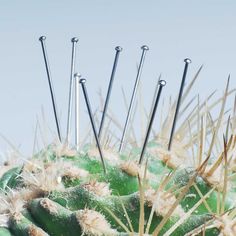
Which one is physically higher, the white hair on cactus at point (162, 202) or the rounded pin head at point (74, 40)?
the rounded pin head at point (74, 40)

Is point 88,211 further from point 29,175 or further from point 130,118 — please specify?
point 130,118

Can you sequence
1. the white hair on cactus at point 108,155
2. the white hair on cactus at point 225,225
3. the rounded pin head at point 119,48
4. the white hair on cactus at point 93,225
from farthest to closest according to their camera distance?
the rounded pin head at point 119,48
the white hair on cactus at point 108,155
the white hair on cactus at point 93,225
the white hair on cactus at point 225,225

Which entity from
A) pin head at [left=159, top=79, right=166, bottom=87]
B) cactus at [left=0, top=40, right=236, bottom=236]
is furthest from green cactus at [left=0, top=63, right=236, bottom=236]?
pin head at [left=159, top=79, right=166, bottom=87]

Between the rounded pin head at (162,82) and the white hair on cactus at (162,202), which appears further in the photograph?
the rounded pin head at (162,82)

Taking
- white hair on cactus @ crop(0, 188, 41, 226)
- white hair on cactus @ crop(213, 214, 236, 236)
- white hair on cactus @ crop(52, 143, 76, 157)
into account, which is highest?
white hair on cactus @ crop(213, 214, 236, 236)

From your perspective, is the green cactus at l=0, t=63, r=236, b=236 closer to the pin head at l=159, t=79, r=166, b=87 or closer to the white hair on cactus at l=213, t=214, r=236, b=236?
the white hair on cactus at l=213, t=214, r=236, b=236

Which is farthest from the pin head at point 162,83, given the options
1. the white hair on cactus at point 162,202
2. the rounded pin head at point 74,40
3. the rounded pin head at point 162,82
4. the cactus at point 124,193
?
the rounded pin head at point 74,40

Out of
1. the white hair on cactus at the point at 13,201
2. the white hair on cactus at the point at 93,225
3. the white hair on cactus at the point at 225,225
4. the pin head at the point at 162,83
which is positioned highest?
the pin head at the point at 162,83

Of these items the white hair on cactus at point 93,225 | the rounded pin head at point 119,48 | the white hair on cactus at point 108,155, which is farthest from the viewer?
the rounded pin head at point 119,48

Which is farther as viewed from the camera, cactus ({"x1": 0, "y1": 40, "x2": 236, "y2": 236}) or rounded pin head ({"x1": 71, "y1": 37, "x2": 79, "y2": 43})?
rounded pin head ({"x1": 71, "y1": 37, "x2": 79, "y2": 43})

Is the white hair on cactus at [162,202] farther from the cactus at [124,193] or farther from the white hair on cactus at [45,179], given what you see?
the white hair on cactus at [45,179]
